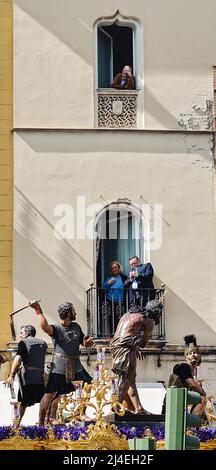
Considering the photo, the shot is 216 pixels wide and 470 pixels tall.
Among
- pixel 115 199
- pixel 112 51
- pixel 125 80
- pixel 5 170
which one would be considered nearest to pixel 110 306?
pixel 115 199

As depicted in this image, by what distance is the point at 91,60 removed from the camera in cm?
3167

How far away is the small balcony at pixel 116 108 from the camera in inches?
1243

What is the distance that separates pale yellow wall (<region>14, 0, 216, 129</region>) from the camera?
1238 inches

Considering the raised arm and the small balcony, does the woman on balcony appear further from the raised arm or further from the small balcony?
the raised arm

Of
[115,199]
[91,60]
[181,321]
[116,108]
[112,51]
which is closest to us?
[181,321]

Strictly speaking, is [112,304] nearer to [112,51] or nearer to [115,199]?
[115,199]

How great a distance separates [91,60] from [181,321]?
556 cm

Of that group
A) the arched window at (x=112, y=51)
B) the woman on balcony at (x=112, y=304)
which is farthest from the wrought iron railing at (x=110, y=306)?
the arched window at (x=112, y=51)

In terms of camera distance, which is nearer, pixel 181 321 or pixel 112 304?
pixel 112 304

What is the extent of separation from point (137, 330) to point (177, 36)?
926 centimetres

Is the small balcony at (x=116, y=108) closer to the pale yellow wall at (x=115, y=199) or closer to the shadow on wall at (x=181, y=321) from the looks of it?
the pale yellow wall at (x=115, y=199)

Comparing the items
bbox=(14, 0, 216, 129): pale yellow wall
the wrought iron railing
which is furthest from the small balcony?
the wrought iron railing

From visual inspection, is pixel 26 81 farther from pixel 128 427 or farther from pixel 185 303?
pixel 128 427
